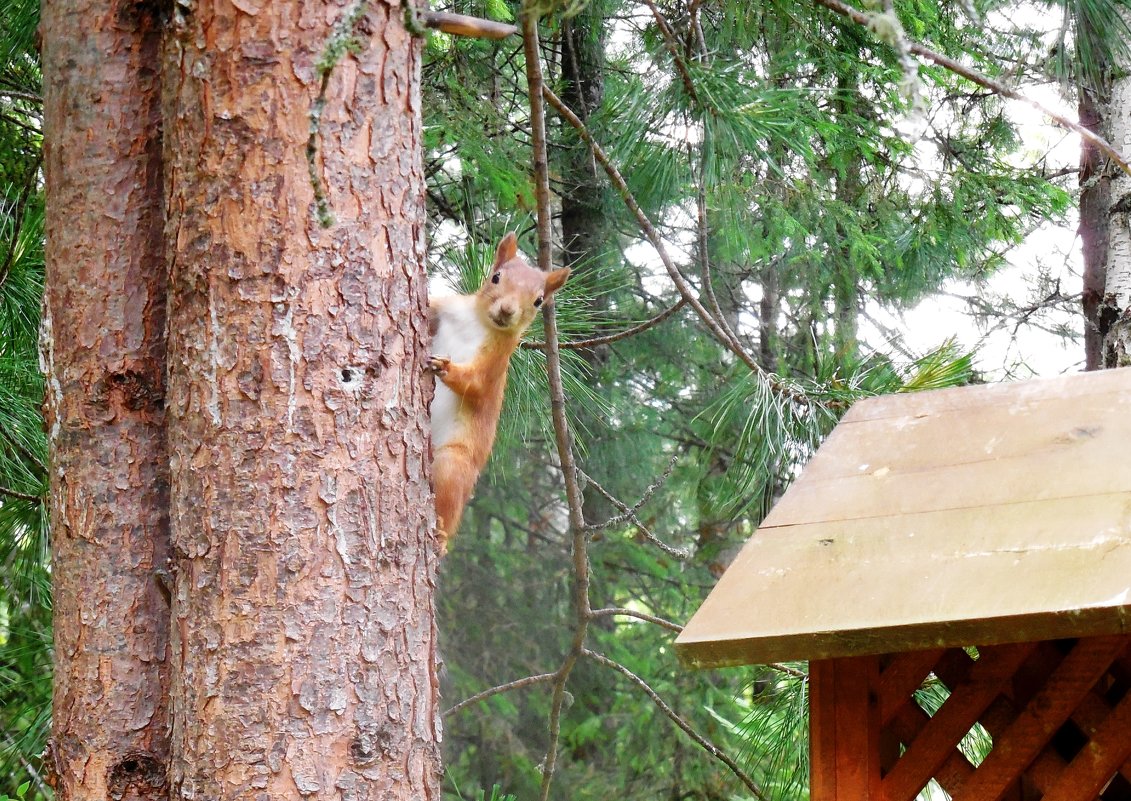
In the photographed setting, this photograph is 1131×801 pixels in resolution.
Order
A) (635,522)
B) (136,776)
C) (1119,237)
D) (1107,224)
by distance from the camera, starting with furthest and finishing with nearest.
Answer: (1107,224), (1119,237), (635,522), (136,776)

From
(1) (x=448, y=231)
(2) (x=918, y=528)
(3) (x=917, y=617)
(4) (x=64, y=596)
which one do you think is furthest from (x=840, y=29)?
(4) (x=64, y=596)

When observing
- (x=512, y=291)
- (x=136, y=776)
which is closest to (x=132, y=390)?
(x=136, y=776)

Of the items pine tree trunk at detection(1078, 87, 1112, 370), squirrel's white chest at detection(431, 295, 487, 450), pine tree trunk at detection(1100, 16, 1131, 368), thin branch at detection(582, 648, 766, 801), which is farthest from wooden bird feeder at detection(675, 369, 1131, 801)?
pine tree trunk at detection(1078, 87, 1112, 370)

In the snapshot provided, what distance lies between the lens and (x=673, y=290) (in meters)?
6.66

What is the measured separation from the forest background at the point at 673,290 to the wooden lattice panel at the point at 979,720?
0.65 metres

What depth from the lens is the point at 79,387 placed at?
163cm

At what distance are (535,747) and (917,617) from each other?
5816 mm

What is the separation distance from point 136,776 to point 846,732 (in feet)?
3.53

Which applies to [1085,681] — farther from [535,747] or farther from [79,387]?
[535,747]

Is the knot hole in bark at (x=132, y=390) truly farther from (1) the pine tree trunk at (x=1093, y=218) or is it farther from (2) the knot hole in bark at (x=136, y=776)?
(1) the pine tree trunk at (x=1093, y=218)

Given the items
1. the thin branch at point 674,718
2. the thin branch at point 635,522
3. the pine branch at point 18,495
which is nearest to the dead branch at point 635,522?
the thin branch at point 635,522

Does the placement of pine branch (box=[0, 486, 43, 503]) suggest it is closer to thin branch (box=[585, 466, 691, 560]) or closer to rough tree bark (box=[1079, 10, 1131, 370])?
thin branch (box=[585, 466, 691, 560])

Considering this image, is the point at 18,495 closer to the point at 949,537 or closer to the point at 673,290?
the point at 949,537

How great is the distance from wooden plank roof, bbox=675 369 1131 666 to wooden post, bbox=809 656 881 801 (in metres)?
Result: 0.22
